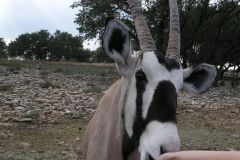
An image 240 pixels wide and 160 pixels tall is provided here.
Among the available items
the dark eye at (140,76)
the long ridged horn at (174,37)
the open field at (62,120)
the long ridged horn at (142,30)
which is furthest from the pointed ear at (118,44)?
the open field at (62,120)

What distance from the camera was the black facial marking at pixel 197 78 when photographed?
17.3ft

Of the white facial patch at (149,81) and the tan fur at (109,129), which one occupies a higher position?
the white facial patch at (149,81)

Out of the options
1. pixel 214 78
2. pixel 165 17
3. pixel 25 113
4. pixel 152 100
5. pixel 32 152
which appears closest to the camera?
pixel 152 100

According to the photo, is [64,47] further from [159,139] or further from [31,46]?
[159,139]

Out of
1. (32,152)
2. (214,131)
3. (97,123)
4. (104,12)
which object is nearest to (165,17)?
(104,12)

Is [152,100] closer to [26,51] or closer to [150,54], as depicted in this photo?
[150,54]

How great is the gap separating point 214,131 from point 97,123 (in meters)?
8.36

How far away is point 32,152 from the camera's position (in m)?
9.99

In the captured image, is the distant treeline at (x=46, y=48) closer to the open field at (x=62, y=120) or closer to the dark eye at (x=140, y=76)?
the open field at (x=62, y=120)

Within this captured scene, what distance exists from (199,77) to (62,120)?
8.55m

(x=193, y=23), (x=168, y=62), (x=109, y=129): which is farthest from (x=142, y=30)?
(x=193, y=23)

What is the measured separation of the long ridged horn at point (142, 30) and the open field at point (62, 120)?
490 centimetres

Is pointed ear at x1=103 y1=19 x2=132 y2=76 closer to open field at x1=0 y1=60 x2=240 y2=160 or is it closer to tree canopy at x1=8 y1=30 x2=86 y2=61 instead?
open field at x1=0 y1=60 x2=240 y2=160

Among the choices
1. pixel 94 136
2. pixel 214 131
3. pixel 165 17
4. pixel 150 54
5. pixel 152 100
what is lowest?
pixel 214 131
